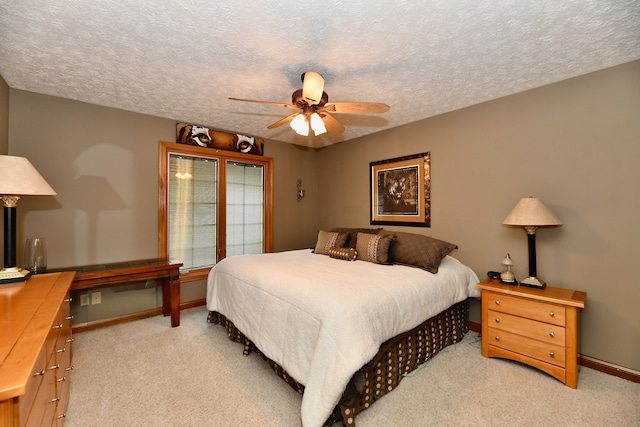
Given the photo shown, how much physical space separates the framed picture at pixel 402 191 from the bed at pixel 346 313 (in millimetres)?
601

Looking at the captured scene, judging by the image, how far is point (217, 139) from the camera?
387 cm

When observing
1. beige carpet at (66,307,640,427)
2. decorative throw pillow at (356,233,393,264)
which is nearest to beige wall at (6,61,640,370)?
beige carpet at (66,307,640,427)

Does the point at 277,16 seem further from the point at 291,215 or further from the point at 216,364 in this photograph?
the point at 291,215

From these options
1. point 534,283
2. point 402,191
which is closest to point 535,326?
point 534,283

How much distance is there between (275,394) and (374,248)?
1.63 meters

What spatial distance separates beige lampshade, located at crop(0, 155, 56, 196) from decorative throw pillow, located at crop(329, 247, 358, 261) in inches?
101

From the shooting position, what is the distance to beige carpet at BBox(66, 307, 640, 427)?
171cm

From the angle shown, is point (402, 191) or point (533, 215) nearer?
point (533, 215)

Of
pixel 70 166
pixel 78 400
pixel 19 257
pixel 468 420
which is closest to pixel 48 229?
pixel 19 257

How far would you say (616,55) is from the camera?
80.3 inches

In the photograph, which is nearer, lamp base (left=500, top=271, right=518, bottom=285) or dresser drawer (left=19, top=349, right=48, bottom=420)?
dresser drawer (left=19, top=349, right=48, bottom=420)

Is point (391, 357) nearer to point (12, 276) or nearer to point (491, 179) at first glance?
point (491, 179)

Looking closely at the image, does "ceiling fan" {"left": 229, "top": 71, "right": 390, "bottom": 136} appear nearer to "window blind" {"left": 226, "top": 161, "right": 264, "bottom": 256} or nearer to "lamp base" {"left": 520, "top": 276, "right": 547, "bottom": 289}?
"lamp base" {"left": 520, "top": 276, "right": 547, "bottom": 289}

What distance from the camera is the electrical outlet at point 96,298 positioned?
9.96ft
